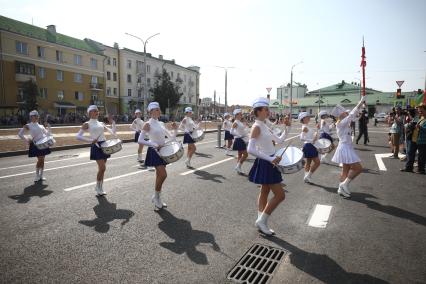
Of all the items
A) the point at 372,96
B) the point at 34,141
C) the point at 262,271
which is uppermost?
the point at 372,96

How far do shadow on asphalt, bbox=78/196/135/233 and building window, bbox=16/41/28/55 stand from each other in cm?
4313

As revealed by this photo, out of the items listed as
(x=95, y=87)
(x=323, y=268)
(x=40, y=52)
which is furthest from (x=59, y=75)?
(x=323, y=268)

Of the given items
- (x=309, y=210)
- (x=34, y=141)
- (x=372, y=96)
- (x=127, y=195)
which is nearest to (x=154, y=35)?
(x=34, y=141)

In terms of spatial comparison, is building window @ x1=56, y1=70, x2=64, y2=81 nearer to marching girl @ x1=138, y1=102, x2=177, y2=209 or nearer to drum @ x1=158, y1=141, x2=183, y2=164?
marching girl @ x1=138, y1=102, x2=177, y2=209

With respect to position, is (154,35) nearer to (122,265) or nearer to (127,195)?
A: (127,195)

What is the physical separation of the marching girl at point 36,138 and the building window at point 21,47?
38966mm

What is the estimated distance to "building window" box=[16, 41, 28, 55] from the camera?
3897 centimetres

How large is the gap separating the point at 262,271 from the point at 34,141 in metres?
7.76

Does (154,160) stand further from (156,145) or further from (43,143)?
(43,143)

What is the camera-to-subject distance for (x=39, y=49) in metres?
42.0

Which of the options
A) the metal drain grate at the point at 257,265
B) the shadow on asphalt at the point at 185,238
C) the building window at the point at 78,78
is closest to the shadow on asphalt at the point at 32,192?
the shadow on asphalt at the point at 185,238

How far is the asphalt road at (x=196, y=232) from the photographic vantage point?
348cm

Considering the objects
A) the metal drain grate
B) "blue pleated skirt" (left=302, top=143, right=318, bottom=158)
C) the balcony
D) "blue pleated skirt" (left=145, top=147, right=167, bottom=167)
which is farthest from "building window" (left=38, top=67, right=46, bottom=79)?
the metal drain grate

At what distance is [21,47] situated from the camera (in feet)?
130
